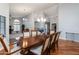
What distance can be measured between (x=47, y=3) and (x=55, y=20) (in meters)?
0.36

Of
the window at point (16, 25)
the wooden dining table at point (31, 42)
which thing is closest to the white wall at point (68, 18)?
the wooden dining table at point (31, 42)

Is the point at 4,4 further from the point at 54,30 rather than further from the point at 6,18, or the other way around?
the point at 54,30

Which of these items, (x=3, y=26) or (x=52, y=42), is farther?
(x=52, y=42)

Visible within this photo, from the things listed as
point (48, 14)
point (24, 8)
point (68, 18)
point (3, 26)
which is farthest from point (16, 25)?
point (68, 18)

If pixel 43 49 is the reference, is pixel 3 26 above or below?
above

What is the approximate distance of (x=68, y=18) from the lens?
1.80 m

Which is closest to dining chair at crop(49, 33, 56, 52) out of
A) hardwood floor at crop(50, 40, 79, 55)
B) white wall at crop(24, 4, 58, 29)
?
hardwood floor at crop(50, 40, 79, 55)

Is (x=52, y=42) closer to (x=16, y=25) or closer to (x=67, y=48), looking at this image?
(x=67, y=48)

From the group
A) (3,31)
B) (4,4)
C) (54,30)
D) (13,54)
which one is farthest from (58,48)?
(4,4)

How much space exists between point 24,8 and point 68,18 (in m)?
0.87

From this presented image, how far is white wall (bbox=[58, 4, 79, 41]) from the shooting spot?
5.82 ft

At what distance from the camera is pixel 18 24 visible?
175 cm

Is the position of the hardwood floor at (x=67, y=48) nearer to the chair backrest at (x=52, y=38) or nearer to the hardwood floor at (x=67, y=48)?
the hardwood floor at (x=67, y=48)

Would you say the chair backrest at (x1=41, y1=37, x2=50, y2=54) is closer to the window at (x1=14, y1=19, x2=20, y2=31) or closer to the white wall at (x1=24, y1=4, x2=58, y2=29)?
the white wall at (x1=24, y1=4, x2=58, y2=29)
